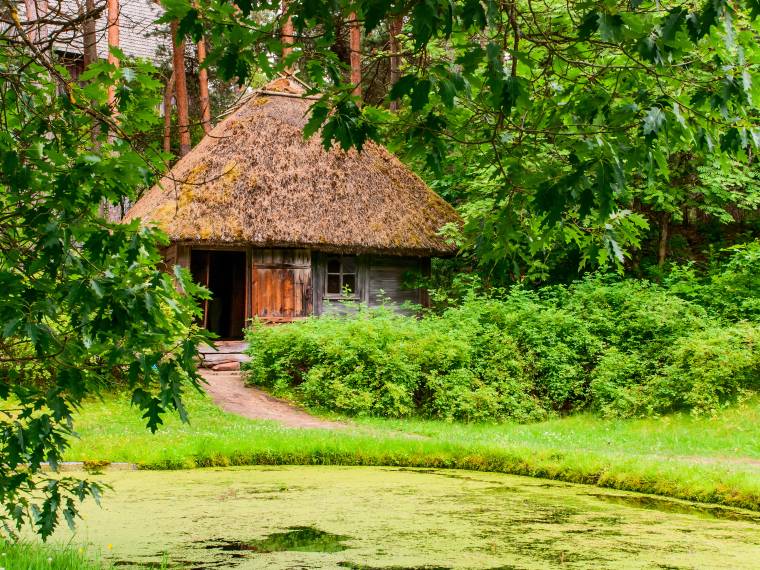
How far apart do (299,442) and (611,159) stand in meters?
7.25

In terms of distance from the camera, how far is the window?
19500 millimetres

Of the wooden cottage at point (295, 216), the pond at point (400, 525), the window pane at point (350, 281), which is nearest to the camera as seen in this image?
the pond at point (400, 525)

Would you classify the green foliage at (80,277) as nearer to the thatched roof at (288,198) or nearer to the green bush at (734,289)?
the green bush at (734,289)

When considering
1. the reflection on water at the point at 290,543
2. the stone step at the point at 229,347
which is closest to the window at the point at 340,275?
the stone step at the point at 229,347

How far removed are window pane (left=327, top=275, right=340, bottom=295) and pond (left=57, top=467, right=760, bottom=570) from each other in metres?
11.1

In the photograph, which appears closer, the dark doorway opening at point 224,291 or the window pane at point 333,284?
the window pane at point 333,284

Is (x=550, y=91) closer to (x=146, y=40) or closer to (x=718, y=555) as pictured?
(x=718, y=555)

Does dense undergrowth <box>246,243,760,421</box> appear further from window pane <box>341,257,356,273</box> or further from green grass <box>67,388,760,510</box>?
window pane <box>341,257,356,273</box>

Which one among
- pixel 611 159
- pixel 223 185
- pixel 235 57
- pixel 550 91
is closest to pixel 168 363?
pixel 235 57

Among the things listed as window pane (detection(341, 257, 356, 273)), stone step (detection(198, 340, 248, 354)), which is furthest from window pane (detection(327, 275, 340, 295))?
stone step (detection(198, 340, 248, 354))

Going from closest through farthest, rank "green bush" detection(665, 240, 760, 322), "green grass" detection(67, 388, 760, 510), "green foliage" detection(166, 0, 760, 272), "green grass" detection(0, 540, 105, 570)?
→ "green foliage" detection(166, 0, 760, 272)
"green grass" detection(0, 540, 105, 570)
"green grass" detection(67, 388, 760, 510)
"green bush" detection(665, 240, 760, 322)

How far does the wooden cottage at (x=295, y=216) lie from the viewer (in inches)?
695

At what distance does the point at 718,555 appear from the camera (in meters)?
5.55

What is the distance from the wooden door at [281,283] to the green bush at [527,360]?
276 centimetres
